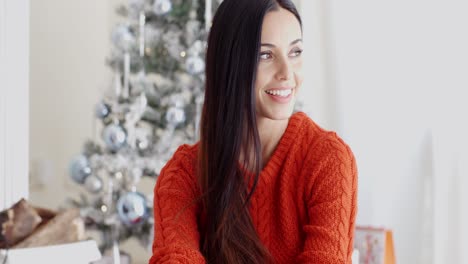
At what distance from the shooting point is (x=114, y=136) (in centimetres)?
Result: 296

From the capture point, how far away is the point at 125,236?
10.3 ft

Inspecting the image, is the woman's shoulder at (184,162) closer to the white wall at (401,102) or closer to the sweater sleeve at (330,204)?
the sweater sleeve at (330,204)

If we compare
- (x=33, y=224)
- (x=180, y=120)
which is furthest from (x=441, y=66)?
(x=33, y=224)

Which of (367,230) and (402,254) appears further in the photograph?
(402,254)

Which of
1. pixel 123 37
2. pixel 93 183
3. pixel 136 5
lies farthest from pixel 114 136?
pixel 136 5

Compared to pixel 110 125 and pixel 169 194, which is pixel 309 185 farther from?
pixel 110 125

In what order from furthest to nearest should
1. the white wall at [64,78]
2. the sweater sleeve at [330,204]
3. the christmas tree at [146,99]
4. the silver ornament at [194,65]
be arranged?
the white wall at [64,78], the christmas tree at [146,99], the silver ornament at [194,65], the sweater sleeve at [330,204]

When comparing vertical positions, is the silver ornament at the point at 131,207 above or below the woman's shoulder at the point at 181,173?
below

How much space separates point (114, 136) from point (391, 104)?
1169 millimetres

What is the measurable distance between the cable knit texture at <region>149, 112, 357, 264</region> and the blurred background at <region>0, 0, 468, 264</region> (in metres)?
1.34

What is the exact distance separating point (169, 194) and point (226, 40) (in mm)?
351

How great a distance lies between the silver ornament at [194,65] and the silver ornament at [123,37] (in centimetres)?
28

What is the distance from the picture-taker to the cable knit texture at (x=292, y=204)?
1.40 meters

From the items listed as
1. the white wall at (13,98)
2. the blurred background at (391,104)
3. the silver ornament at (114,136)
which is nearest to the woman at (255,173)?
the blurred background at (391,104)
